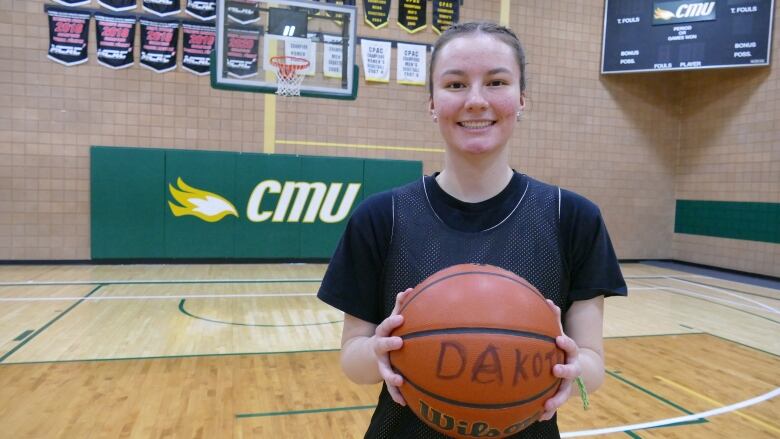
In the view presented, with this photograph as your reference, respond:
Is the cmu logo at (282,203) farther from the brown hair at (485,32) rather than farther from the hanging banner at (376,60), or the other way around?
the brown hair at (485,32)

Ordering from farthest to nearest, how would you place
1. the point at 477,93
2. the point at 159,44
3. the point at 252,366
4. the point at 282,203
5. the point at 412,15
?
the point at 412,15
the point at 282,203
the point at 159,44
the point at 252,366
the point at 477,93

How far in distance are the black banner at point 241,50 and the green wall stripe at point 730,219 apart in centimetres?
723

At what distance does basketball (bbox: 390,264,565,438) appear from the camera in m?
0.91

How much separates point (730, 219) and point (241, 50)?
24.4 ft

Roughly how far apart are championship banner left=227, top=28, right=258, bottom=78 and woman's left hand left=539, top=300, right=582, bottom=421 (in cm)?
563

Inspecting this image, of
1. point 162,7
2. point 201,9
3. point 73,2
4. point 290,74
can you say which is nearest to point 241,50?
point 290,74

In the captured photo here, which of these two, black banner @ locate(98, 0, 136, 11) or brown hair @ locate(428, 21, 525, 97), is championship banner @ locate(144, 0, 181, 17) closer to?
black banner @ locate(98, 0, 136, 11)

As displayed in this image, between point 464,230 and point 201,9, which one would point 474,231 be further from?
point 201,9

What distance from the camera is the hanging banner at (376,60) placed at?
784 cm

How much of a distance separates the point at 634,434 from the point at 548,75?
6.97m

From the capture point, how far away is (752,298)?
245 inches

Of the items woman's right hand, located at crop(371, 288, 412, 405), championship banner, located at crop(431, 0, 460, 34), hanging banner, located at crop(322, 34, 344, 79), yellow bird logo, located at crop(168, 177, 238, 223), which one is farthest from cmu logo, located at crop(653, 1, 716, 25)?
woman's right hand, located at crop(371, 288, 412, 405)

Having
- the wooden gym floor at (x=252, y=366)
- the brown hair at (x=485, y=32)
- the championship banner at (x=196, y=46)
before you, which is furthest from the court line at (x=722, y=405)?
the championship banner at (x=196, y=46)

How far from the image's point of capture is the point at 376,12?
7832 mm
